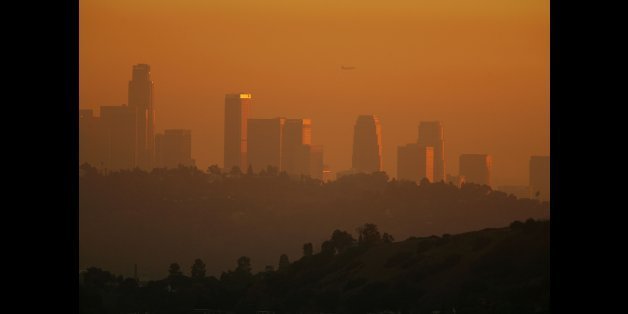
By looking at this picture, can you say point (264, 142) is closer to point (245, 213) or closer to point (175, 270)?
point (245, 213)

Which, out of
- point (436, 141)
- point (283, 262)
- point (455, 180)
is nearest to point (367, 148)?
point (436, 141)

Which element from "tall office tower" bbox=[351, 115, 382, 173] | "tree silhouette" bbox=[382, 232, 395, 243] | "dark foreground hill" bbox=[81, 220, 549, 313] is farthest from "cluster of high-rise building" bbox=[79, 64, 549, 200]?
"dark foreground hill" bbox=[81, 220, 549, 313]

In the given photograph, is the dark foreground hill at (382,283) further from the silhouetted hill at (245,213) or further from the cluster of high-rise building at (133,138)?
the cluster of high-rise building at (133,138)

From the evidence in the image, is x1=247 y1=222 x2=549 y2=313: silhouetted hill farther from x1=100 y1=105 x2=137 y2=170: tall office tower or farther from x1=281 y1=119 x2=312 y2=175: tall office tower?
x1=100 y1=105 x2=137 y2=170: tall office tower
